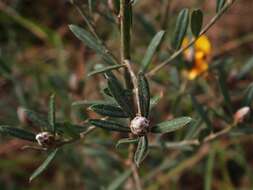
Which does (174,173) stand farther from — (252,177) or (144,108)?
(144,108)

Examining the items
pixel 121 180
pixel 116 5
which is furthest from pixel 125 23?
pixel 121 180

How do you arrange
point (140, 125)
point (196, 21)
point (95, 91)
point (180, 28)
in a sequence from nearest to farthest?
point (140, 125) < point (196, 21) < point (180, 28) < point (95, 91)

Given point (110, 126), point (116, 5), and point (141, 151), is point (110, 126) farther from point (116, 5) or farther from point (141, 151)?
point (116, 5)

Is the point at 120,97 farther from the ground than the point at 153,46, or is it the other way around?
the point at 153,46

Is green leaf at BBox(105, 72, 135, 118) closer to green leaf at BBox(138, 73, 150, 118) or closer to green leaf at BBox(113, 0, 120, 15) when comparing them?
green leaf at BBox(138, 73, 150, 118)

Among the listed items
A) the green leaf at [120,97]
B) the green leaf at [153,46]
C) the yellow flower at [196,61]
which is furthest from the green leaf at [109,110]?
the yellow flower at [196,61]

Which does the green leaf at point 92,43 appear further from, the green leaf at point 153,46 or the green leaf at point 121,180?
the green leaf at point 121,180
